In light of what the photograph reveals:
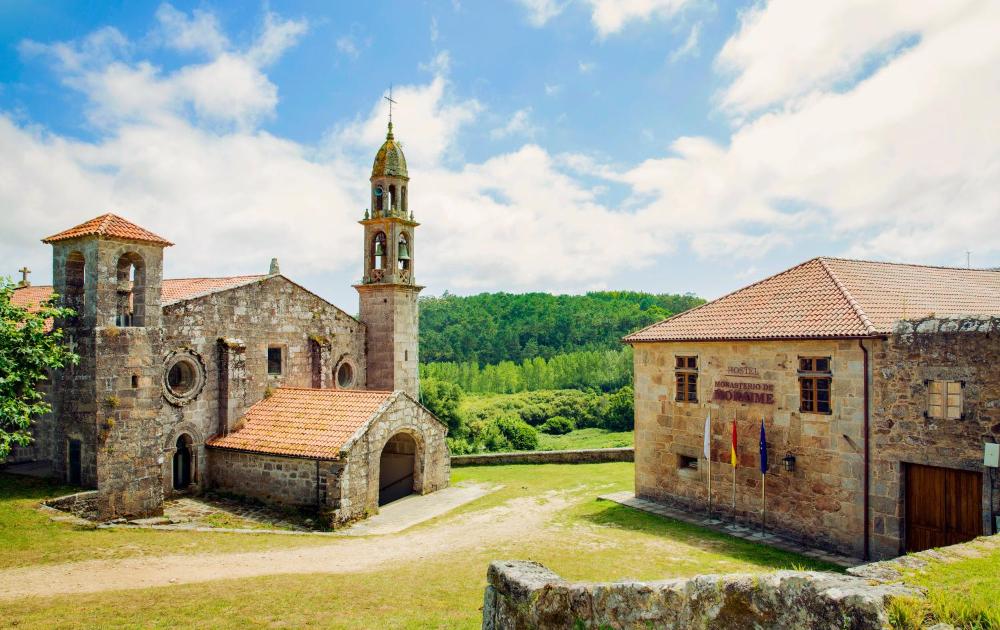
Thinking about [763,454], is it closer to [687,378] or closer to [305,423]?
[687,378]

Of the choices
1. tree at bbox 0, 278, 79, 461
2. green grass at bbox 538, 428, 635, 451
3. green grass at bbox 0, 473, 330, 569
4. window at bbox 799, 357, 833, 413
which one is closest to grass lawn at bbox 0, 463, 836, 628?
green grass at bbox 0, 473, 330, 569

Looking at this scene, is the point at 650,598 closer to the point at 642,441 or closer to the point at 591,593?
the point at 591,593

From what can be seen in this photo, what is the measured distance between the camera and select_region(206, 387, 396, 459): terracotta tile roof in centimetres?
1870

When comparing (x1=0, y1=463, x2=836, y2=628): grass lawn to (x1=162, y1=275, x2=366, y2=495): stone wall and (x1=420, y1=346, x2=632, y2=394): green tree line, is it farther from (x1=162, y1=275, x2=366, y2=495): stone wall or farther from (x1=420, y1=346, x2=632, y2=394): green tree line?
(x1=420, y1=346, x2=632, y2=394): green tree line

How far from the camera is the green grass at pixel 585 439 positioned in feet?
146

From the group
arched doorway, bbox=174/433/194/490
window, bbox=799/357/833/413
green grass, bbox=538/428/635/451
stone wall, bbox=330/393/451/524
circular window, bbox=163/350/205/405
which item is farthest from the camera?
green grass, bbox=538/428/635/451

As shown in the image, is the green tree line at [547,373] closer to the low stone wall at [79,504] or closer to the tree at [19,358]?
the low stone wall at [79,504]

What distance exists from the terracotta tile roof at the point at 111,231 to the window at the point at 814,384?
17.1m

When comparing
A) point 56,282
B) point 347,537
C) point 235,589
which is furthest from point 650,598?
point 56,282

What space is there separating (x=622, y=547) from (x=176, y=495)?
13.7 metres

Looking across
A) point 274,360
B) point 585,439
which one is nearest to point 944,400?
point 274,360

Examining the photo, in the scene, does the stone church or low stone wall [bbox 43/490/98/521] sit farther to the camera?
the stone church

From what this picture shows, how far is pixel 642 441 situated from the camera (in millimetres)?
19516

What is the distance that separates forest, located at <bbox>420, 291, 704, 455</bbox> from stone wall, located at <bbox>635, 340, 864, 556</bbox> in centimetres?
2056
